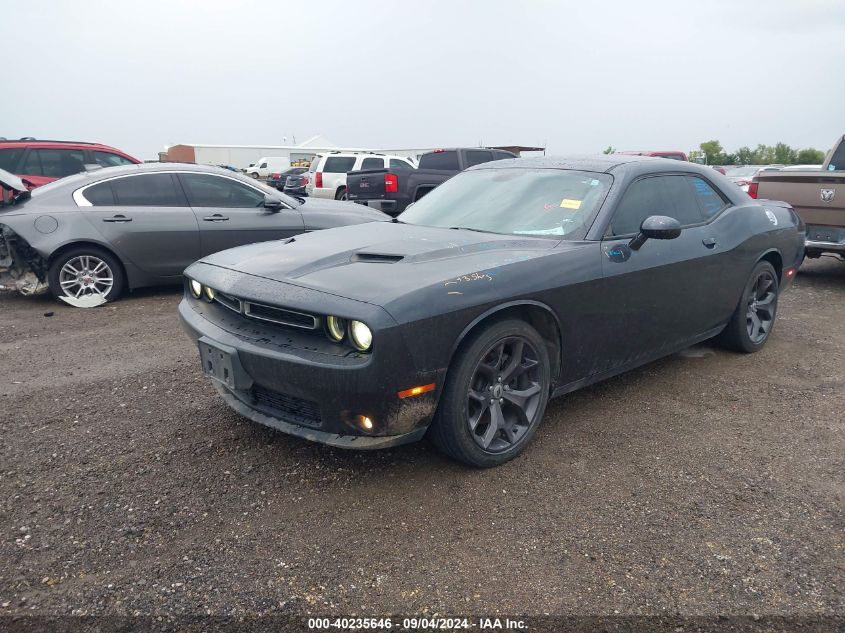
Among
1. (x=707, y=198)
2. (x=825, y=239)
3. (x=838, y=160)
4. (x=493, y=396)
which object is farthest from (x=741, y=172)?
(x=493, y=396)

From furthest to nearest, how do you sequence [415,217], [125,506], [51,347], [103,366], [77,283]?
[77,283]
[51,347]
[103,366]
[415,217]
[125,506]

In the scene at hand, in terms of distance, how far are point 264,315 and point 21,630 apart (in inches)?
59.0

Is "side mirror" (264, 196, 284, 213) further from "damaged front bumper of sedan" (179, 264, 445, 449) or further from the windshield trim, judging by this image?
"damaged front bumper of sedan" (179, 264, 445, 449)

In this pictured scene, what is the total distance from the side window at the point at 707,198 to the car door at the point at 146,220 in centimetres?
495

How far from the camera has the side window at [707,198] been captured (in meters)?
4.40

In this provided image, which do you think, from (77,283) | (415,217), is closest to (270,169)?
(77,283)

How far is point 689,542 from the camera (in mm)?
2555

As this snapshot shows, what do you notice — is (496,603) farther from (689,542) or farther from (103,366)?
(103,366)

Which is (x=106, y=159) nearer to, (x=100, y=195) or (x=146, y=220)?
(x=100, y=195)

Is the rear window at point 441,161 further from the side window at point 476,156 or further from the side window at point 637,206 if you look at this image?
the side window at point 637,206

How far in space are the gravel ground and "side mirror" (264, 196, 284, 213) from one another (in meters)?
3.13

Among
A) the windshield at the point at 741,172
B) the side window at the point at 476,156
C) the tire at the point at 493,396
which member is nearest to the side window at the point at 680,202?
the tire at the point at 493,396

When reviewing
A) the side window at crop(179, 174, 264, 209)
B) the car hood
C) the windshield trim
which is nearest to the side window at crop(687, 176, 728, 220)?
the windshield trim

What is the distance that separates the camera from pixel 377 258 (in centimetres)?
315
